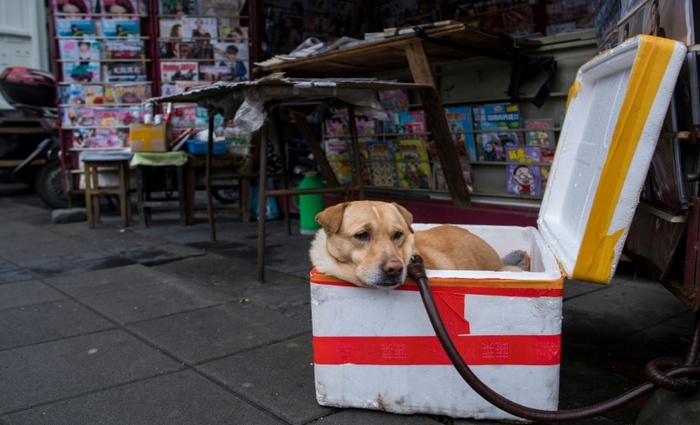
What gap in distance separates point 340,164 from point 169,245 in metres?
2.22

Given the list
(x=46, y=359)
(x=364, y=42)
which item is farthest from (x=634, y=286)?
(x=46, y=359)

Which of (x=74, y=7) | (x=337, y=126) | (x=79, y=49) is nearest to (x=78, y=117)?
(x=79, y=49)

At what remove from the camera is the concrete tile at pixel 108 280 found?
4.53 metres

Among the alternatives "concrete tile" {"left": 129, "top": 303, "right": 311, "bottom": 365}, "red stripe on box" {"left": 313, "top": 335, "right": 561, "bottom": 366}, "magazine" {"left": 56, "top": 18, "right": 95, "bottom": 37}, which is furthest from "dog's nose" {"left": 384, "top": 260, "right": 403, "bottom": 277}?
"magazine" {"left": 56, "top": 18, "right": 95, "bottom": 37}

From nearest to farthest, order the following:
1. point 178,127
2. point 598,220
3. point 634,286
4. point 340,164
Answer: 1. point 598,220
2. point 634,286
3. point 340,164
4. point 178,127

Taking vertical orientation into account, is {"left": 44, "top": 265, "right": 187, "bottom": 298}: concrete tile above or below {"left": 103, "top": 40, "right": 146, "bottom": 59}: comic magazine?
below

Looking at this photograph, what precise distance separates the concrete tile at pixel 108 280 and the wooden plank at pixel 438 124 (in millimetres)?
2545

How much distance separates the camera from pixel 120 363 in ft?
10.1

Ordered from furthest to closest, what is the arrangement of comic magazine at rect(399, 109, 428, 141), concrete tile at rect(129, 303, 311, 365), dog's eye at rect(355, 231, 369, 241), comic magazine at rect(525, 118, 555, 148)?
comic magazine at rect(399, 109, 428, 141) < comic magazine at rect(525, 118, 555, 148) < concrete tile at rect(129, 303, 311, 365) < dog's eye at rect(355, 231, 369, 241)

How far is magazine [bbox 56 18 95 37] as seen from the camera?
7.48 m

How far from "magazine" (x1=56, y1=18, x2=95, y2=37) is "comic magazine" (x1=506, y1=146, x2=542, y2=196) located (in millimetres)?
5676

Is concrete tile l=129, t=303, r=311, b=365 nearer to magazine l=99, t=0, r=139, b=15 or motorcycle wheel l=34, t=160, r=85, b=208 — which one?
magazine l=99, t=0, r=139, b=15

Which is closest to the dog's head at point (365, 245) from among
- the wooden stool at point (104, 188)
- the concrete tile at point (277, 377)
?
the concrete tile at point (277, 377)

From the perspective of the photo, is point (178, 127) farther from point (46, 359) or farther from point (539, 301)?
point (539, 301)
